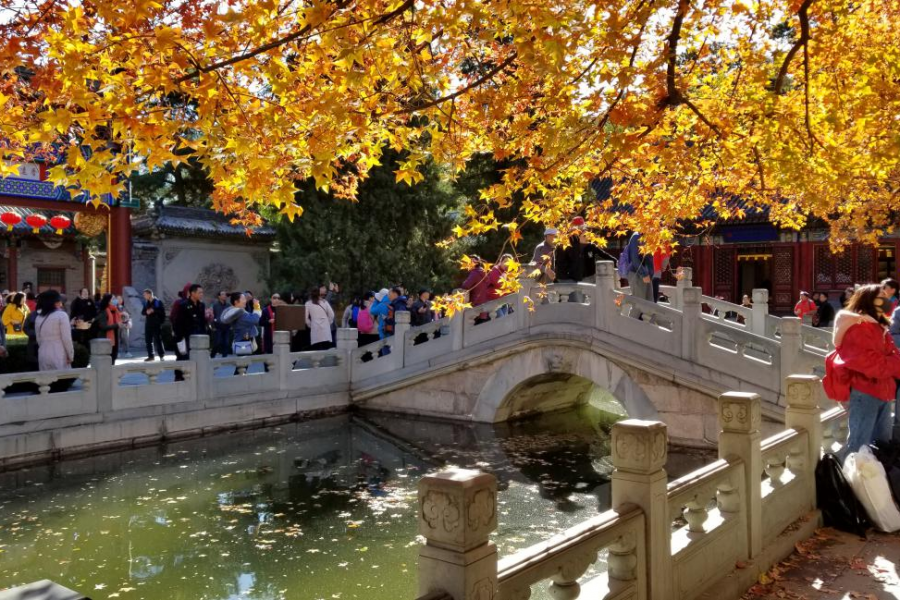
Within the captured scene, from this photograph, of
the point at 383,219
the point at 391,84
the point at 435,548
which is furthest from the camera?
the point at 383,219

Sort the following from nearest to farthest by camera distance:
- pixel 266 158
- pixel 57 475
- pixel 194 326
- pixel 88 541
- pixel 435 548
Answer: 1. pixel 435 548
2. pixel 266 158
3. pixel 88 541
4. pixel 57 475
5. pixel 194 326

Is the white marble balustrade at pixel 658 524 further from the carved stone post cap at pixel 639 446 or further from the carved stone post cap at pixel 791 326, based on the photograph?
the carved stone post cap at pixel 791 326

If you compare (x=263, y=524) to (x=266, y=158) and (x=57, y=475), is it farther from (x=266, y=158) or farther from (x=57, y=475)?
(x=266, y=158)

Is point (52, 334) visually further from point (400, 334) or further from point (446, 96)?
point (446, 96)

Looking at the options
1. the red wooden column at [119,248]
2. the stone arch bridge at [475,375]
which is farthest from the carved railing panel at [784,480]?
the red wooden column at [119,248]

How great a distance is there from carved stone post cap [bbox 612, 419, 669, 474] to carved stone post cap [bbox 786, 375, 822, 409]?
2.38 metres

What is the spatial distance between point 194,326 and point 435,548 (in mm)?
11145

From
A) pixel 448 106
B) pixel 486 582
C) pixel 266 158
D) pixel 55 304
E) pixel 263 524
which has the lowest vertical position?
pixel 263 524

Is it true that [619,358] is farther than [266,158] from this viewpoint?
Yes

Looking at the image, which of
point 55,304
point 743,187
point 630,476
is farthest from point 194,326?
point 630,476

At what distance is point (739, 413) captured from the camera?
15.9ft

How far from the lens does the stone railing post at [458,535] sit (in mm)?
2592

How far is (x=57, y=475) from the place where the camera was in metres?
9.13

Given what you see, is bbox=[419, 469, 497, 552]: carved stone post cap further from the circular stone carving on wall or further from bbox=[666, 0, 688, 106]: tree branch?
the circular stone carving on wall
